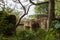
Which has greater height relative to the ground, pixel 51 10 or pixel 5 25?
pixel 51 10

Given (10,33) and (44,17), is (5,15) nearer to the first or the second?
(10,33)

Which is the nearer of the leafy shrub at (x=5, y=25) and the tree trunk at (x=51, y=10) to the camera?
the leafy shrub at (x=5, y=25)

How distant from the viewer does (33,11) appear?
1589 centimetres

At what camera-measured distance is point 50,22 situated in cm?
964

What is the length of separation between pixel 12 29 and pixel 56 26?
9.81ft

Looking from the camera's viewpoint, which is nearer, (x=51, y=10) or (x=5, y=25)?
(x=5, y=25)

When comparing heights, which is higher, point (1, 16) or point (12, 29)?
point (1, 16)

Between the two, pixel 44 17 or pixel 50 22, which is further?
pixel 44 17

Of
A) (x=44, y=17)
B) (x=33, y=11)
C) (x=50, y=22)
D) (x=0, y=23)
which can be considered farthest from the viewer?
(x=33, y=11)

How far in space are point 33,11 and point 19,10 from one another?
13.7 feet

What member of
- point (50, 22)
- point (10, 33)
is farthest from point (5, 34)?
point (50, 22)

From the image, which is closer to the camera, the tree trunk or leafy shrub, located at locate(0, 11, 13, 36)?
leafy shrub, located at locate(0, 11, 13, 36)

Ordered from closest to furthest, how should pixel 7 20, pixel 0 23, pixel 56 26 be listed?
pixel 0 23, pixel 7 20, pixel 56 26

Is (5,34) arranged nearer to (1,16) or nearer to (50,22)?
Result: (1,16)
